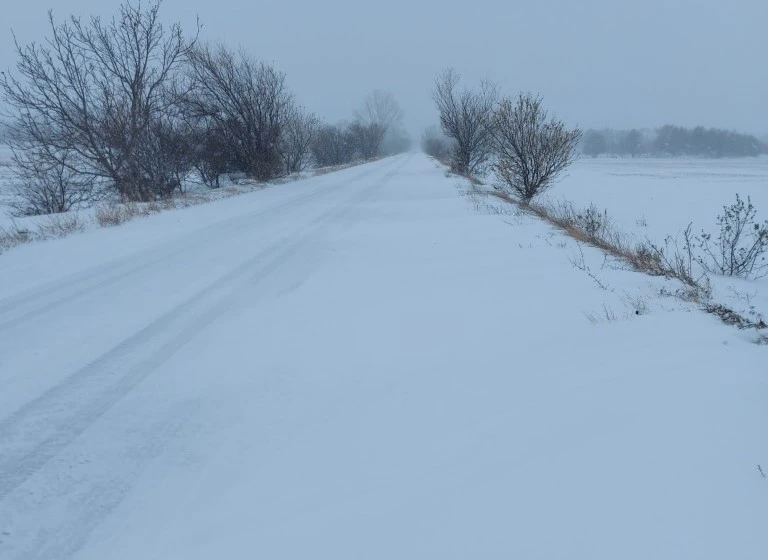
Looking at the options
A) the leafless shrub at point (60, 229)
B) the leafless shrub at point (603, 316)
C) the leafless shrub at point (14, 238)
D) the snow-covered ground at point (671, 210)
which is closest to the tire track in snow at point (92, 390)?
the leafless shrub at point (603, 316)

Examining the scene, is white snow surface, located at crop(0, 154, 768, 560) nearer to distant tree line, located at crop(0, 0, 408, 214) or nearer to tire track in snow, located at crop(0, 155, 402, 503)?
tire track in snow, located at crop(0, 155, 402, 503)

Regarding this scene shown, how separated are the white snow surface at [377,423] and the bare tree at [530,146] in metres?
9.36

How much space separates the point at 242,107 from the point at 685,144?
91.4 meters

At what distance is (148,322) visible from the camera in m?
4.22

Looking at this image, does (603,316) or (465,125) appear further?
(465,125)

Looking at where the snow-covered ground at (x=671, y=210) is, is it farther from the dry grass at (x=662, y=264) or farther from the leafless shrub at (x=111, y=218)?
the leafless shrub at (x=111, y=218)

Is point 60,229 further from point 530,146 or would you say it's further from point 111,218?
point 530,146

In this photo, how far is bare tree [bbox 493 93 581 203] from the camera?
13.4 meters

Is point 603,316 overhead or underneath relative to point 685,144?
underneath

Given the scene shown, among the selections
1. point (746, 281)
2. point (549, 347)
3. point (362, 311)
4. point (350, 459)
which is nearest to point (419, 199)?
point (746, 281)

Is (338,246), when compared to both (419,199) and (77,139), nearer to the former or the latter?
(419,199)

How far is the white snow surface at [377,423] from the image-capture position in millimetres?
1910

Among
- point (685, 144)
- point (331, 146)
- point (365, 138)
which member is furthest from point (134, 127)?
point (685, 144)

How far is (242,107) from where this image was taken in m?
24.9
